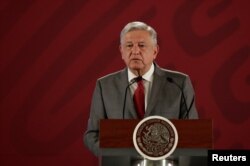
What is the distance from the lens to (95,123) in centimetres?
252

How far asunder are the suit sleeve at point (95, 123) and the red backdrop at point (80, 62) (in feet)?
3.63

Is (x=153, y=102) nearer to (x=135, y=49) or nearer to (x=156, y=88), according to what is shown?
(x=156, y=88)

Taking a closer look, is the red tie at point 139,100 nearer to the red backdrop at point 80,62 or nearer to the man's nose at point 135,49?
the man's nose at point 135,49

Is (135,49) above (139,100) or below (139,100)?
above

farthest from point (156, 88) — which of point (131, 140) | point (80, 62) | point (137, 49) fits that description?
point (80, 62)

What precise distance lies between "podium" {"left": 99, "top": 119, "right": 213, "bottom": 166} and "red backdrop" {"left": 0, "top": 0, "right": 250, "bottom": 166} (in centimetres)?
171

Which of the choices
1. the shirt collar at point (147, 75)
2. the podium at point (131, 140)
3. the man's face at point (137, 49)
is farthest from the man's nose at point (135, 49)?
the podium at point (131, 140)

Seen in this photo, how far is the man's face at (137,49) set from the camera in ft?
8.48

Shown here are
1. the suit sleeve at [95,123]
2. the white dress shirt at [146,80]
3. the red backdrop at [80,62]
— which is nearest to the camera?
the suit sleeve at [95,123]

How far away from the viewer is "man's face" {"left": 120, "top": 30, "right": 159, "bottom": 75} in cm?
258

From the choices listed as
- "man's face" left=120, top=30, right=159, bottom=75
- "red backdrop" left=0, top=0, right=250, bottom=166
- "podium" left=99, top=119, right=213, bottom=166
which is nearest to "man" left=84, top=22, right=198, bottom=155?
"man's face" left=120, top=30, right=159, bottom=75

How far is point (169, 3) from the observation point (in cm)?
381

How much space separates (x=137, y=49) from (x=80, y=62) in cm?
122

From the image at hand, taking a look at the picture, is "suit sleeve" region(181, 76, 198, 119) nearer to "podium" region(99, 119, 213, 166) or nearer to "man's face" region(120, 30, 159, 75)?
"man's face" region(120, 30, 159, 75)
